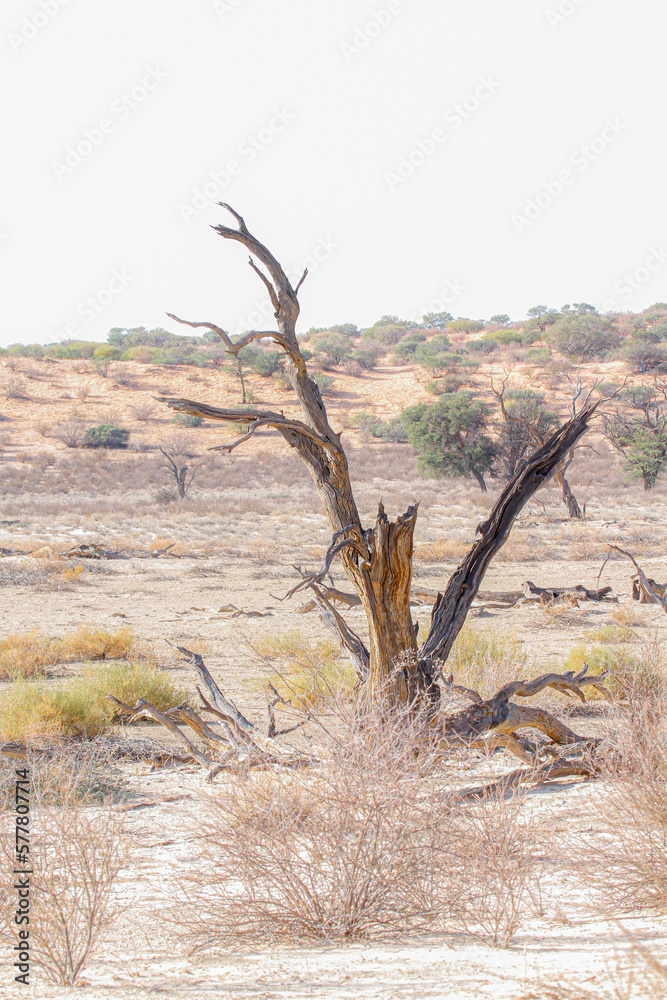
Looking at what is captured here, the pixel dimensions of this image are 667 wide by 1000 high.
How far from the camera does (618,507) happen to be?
2833 cm

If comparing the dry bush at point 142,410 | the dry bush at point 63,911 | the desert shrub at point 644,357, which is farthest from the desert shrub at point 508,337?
the dry bush at point 63,911

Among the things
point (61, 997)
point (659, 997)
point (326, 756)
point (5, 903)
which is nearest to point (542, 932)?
point (659, 997)

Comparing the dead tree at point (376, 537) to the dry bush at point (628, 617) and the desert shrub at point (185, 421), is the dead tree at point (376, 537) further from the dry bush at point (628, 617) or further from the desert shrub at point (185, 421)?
the desert shrub at point (185, 421)

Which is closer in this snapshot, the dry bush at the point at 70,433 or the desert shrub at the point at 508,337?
the dry bush at the point at 70,433

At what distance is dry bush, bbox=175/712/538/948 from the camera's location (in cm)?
324

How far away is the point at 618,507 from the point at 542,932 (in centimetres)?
2671

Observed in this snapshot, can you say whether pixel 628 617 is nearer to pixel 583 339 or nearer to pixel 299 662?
pixel 299 662

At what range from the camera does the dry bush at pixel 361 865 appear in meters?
3.24

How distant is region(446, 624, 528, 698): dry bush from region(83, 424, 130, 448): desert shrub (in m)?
34.0

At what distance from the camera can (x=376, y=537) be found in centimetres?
543

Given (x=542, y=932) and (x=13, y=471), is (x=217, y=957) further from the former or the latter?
(x=13, y=471)

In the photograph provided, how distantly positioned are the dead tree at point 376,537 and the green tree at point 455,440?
25.8 meters

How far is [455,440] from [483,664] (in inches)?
1007

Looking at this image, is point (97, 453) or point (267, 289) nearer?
point (267, 289)
